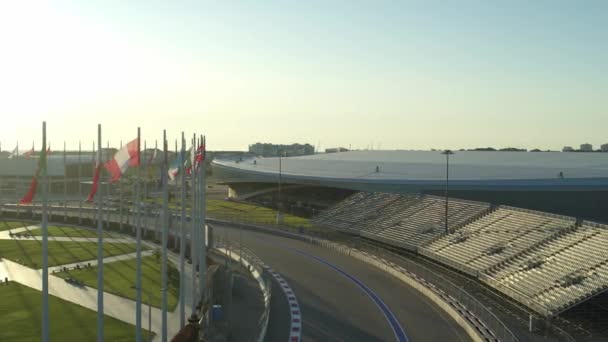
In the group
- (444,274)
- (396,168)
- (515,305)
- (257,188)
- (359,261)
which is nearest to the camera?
(515,305)

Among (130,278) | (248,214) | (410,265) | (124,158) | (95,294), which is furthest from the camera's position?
(248,214)

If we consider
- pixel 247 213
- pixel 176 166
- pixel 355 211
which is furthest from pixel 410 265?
pixel 247 213

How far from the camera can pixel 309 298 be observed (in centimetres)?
3231

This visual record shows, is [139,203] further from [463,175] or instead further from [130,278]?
[463,175]

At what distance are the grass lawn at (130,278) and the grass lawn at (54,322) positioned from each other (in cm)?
396

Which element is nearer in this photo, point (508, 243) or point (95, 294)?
point (95, 294)

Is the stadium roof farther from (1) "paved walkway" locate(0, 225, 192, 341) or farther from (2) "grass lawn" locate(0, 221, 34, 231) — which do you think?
(2) "grass lawn" locate(0, 221, 34, 231)

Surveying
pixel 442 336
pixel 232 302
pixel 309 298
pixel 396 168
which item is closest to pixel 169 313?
pixel 232 302

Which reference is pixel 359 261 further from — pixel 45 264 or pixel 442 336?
pixel 45 264

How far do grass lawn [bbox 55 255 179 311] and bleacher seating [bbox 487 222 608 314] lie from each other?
22726mm

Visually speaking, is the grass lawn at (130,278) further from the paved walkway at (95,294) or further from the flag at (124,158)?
the flag at (124,158)

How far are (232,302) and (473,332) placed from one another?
15432 millimetres

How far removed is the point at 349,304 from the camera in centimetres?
3084

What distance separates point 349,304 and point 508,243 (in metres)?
15.1
